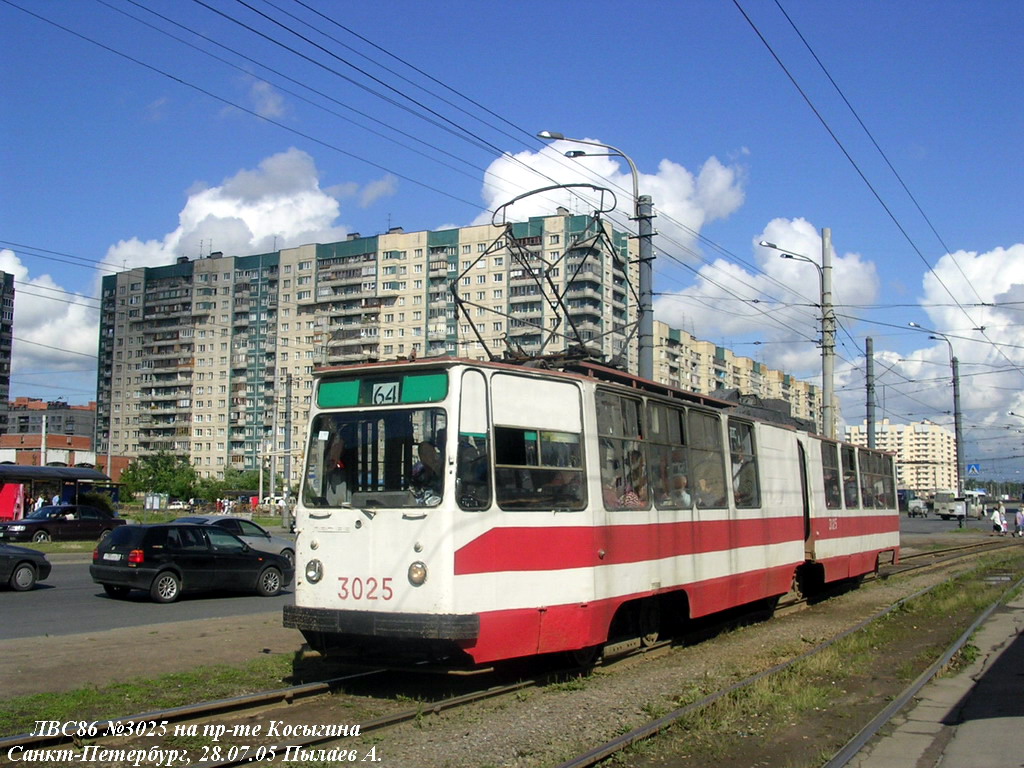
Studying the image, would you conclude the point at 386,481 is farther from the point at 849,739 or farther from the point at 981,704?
the point at 981,704

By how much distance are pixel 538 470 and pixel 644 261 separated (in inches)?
336

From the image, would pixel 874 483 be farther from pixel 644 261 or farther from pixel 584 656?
pixel 584 656

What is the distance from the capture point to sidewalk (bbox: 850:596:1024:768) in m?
6.82

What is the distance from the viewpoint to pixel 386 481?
869 cm

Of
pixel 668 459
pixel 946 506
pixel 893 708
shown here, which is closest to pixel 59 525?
pixel 668 459

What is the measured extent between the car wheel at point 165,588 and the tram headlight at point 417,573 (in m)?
10.5

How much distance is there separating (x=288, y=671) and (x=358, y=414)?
2806 mm

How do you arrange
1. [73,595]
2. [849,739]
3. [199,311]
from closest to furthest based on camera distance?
[849,739], [73,595], [199,311]

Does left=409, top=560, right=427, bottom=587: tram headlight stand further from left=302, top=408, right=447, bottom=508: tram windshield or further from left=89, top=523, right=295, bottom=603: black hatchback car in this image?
left=89, top=523, right=295, bottom=603: black hatchback car

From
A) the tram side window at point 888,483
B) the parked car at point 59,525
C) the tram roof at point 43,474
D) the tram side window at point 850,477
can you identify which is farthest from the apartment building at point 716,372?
the tram side window at point 850,477

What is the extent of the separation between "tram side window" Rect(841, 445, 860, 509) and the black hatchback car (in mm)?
11030

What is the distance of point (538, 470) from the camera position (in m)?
9.00

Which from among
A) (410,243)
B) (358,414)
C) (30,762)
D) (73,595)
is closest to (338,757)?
(30,762)

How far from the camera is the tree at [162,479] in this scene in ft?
296
